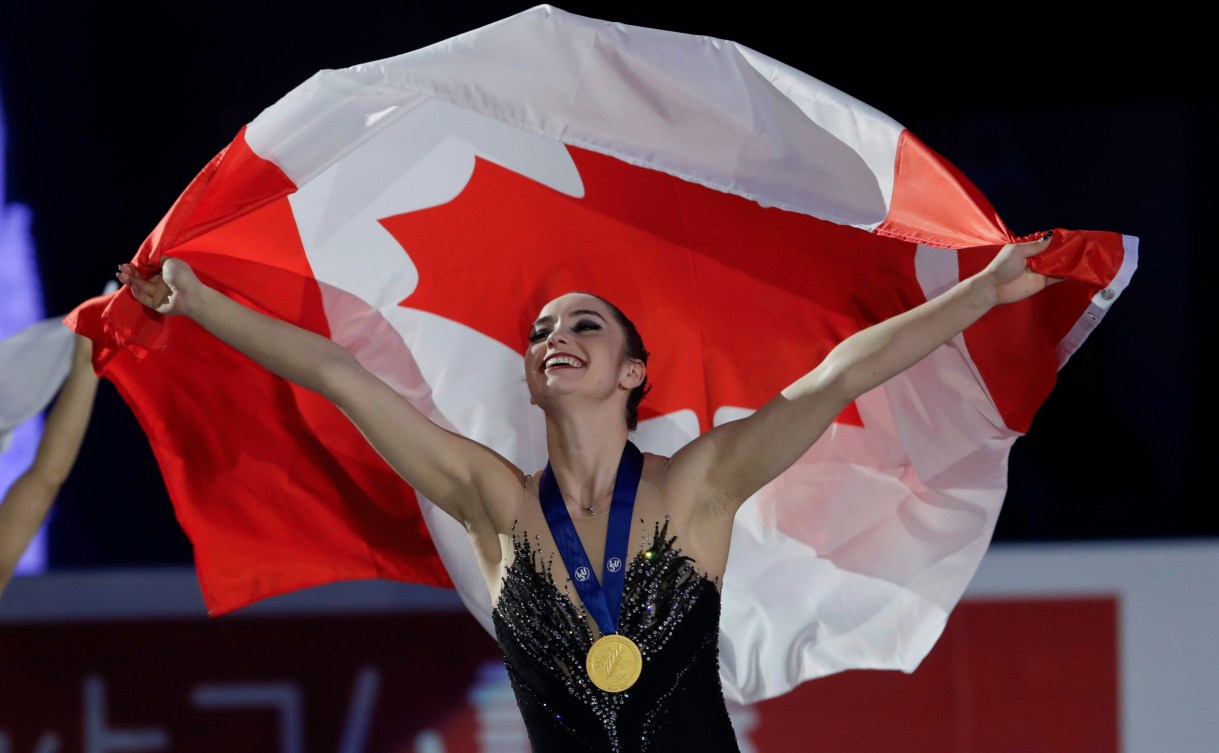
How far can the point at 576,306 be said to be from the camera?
244cm

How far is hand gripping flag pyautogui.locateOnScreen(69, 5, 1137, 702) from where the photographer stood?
2.59 meters

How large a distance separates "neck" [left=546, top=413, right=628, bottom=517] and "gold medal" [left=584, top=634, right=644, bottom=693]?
0.91ft

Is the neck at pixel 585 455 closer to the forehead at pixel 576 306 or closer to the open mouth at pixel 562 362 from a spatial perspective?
the open mouth at pixel 562 362

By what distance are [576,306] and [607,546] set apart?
474mm

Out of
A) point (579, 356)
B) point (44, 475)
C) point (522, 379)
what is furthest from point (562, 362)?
point (44, 475)

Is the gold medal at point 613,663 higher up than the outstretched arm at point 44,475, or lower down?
lower down

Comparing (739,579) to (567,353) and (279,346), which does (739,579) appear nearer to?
(567,353)

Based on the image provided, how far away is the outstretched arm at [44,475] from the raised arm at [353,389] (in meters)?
0.69

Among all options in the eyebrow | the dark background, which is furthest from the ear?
the dark background

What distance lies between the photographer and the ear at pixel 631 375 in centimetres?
243

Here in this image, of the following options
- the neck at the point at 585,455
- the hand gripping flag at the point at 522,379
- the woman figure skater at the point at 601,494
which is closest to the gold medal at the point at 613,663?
the woman figure skater at the point at 601,494

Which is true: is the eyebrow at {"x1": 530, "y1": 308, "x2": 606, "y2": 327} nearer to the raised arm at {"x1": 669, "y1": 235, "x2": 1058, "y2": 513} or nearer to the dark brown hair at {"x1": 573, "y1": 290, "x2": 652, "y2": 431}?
the dark brown hair at {"x1": 573, "y1": 290, "x2": 652, "y2": 431}

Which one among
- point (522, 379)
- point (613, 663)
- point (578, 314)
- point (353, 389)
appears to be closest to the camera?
point (613, 663)

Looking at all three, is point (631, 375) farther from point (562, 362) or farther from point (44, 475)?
point (44, 475)
